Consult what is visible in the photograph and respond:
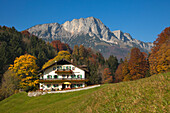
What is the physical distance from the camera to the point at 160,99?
11.0m

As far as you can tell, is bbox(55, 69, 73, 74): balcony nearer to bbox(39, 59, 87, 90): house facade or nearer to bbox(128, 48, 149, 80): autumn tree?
bbox(39, 59, 87, 90): house facade

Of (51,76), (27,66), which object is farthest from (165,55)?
(27,66)

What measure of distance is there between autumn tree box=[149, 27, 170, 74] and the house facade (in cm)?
2098

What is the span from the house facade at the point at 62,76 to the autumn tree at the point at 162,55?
20980 millimetres

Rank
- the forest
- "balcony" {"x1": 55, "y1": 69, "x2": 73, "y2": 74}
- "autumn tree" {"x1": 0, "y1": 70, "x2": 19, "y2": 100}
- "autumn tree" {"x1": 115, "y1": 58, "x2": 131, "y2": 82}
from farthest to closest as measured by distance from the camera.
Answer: "autumn tree" {"x1": 115, "y1": 58, "x2": 131, "y2": 82}, "balcony" {"x1": 55, "y1": 69, "x2": 73, "y2": 74}, "autumn tree" {"x1": 0, "y1": 70, "x2": 19, "y2": 100}, the forest

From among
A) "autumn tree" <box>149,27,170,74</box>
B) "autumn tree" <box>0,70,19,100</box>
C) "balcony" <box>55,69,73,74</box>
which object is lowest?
"autumn tree" <box>0,70,19,100</box>

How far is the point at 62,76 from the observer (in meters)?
51.8

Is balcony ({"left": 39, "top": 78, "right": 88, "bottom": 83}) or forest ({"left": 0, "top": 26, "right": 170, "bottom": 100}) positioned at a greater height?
forest ({"left": 0, "top": 26, "right": 170, "bottom": 100})

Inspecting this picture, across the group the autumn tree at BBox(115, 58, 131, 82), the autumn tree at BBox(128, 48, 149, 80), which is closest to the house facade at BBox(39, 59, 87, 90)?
the autumn tree at BBox(128, 48, 149, 80)

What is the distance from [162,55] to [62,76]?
29.9 metres

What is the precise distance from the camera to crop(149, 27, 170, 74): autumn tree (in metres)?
42.6

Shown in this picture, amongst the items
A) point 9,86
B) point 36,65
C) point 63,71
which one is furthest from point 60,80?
point 9,86

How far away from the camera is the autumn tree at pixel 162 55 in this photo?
4262 cm

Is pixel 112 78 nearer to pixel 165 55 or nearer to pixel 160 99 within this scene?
pixel 165 55
